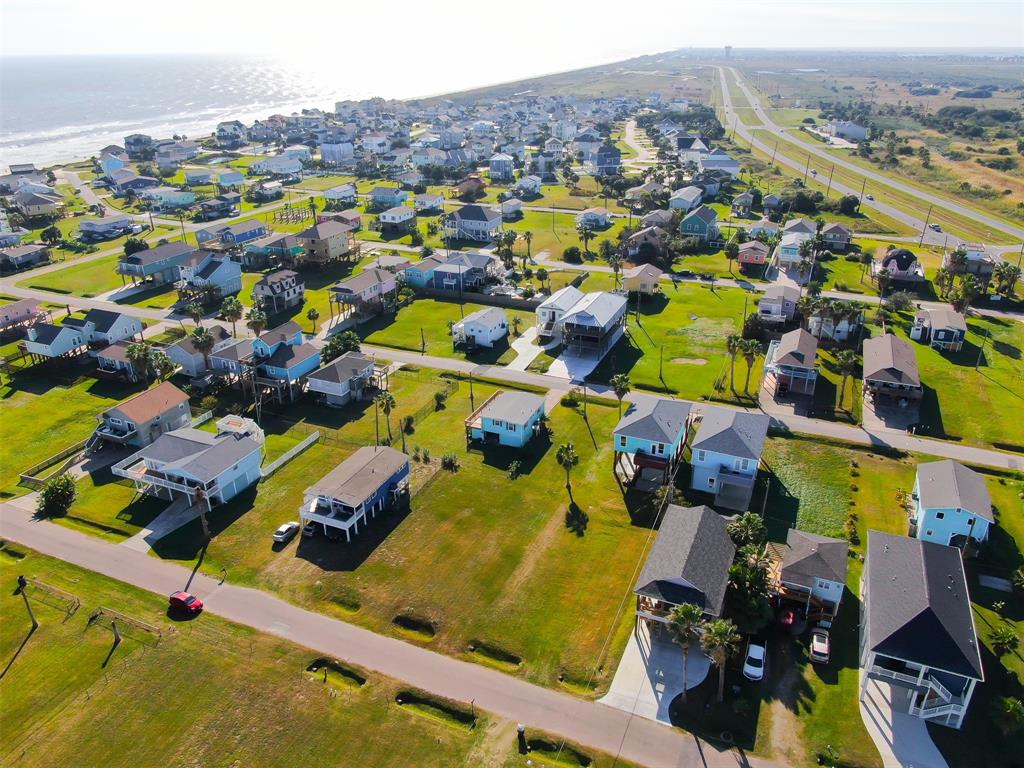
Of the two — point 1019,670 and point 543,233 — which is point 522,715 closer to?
point 1019,670

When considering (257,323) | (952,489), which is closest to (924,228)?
(952,489)

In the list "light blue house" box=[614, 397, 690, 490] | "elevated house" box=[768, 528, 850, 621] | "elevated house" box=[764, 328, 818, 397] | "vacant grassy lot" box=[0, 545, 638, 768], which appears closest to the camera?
"vacant grassy lot" box=[0, 545, 638, 768]

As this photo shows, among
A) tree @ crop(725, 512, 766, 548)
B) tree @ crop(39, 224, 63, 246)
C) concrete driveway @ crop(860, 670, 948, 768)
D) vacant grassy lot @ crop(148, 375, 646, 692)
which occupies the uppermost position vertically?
tree @ crop(725, 512, 766, 548)

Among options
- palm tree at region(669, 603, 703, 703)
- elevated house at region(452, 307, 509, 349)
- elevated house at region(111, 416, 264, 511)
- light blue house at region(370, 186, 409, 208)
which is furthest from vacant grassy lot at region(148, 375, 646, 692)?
light blue house at region(370, 186, 409, 208)

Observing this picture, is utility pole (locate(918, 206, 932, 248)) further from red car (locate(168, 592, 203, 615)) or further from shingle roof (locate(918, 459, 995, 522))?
red car (locate(168, 592, 203, 615))

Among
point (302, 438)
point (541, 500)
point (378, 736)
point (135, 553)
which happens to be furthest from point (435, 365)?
point (378, 736)

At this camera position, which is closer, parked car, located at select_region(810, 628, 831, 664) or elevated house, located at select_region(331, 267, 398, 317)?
parked car, located at select_region(810, 628, 831, 664)
